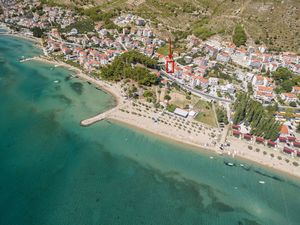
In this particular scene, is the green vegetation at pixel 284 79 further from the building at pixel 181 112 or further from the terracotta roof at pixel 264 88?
the building at pixel 181 112

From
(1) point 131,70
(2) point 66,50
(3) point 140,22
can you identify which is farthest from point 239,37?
(2) point 66,50

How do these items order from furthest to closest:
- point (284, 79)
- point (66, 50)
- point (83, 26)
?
point (83, 26) → point (66, 50) → point (284, 79)

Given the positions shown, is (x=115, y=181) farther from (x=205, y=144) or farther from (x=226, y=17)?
(x=226, y=17)

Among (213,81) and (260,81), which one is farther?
(260,81)

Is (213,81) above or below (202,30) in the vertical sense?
below

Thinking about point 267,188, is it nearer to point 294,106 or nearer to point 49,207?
point 294,106

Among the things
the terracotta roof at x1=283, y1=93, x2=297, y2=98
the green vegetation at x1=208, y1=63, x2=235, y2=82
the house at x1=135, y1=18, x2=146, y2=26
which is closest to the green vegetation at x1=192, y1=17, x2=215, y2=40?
the house at x1=135, y1=18, x2=146, y2=26

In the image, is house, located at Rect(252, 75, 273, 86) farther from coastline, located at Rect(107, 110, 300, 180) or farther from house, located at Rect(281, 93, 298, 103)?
coastline, located at Rect(107, 110, 300, 180)
